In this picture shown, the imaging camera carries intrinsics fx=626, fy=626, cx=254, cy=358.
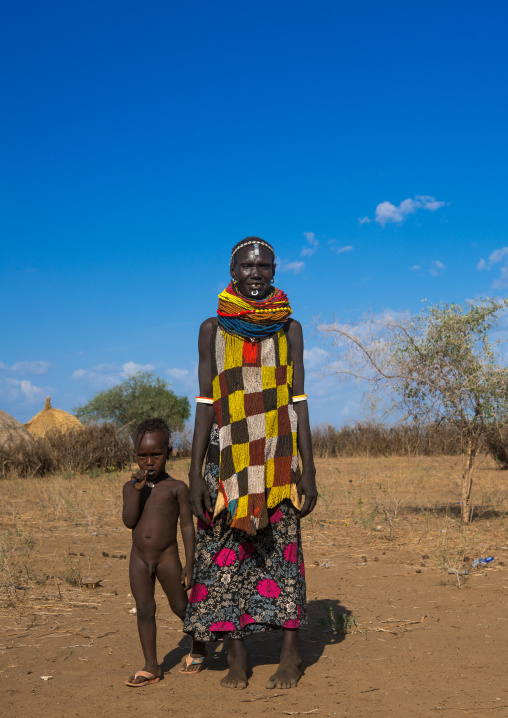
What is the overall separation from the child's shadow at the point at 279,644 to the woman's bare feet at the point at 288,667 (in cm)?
27

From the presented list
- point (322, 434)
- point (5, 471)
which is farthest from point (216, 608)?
point (322, 434)

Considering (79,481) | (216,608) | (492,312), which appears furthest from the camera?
(79,481)

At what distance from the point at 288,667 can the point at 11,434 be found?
14.9 m

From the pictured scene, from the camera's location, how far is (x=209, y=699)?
10.3ft

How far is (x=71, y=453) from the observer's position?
15.7 metres

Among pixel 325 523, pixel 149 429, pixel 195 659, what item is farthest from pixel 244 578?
pixel 325 523

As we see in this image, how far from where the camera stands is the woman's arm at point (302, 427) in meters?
3.43

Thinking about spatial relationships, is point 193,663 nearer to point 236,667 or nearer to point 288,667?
point 236,667

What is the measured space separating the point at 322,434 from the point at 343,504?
12477mm

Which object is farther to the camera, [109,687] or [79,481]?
[79,481]

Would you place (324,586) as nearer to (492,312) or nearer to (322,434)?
(492,312)

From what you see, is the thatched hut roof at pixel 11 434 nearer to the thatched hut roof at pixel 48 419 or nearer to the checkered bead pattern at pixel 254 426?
the thatched hut roof at pixel 48 419

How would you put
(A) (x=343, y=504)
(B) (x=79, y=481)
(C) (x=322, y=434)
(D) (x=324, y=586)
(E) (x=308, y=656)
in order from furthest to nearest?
1. (C) (x=322, y=434)
2. (B) (x=79, y=481)
3. (A) (x=343, y=504)
4. (D) (x=324, y=586)
5. (E) (x=308, y=656)

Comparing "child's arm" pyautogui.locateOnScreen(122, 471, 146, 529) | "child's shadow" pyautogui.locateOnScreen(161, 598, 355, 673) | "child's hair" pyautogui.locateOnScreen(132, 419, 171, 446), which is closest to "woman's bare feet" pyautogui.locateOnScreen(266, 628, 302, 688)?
"child's shadow" pyautogui.locateOnScreen(161, 598, 355, 673)
